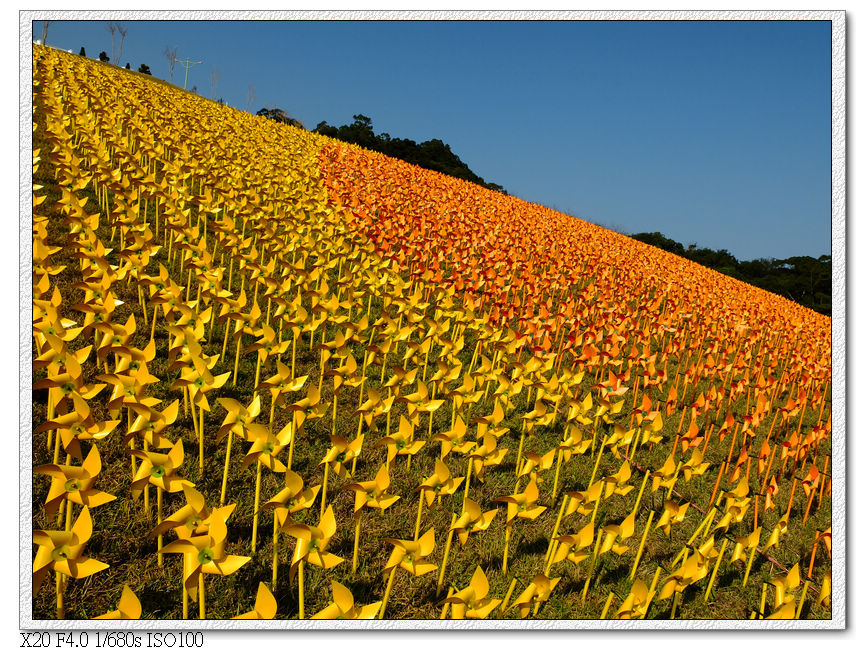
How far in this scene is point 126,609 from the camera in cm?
139

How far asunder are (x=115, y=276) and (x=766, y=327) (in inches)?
298

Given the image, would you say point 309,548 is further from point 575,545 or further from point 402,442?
point 575,545

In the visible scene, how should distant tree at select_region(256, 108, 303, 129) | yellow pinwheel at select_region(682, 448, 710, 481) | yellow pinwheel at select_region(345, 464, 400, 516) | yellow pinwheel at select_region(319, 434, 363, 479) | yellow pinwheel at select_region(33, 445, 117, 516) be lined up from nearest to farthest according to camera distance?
yellow pinwheel at select_region(33, 445, 117, 516) < yellow pinwheel at select_region(345, 464, 400, 516) < yellow pinwheel at select_region(319, 434, 363, 479) < yellow pinwheel at select_region(682, 448, 710, 481) < distant tree at select_region(256, 108, 303, 129)

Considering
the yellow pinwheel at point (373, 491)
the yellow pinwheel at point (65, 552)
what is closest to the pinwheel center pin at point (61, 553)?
the yellow pinwheel at point (65, 552)

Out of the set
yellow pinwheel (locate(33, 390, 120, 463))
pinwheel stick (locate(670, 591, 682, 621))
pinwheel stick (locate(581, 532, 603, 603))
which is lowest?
pinwheel stick (locate(670, 591, 682, 621))

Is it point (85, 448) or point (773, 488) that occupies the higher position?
point (85, 448)

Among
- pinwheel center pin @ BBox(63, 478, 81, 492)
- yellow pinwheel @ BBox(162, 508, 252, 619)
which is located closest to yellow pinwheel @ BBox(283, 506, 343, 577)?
yellow pinwheel @ BBox(162, 508, 252, 619)

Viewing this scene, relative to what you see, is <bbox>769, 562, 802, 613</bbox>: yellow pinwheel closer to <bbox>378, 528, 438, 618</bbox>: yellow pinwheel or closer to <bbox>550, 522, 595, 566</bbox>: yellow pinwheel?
<bbox>550, 522, 595, 566</bbox>: yellow pinwheel

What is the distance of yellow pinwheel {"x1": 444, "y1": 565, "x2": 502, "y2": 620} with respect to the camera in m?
1.49

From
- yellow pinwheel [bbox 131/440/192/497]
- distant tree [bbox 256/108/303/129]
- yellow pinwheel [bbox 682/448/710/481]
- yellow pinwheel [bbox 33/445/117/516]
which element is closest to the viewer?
yellow pinwheel [bbox 33/445/117/516]

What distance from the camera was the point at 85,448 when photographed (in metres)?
2.10

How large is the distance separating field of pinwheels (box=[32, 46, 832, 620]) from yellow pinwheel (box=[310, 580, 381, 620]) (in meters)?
0.03

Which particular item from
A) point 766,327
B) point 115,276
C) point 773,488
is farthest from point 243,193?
point 766,327

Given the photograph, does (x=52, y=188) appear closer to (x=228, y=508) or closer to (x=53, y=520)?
(x=53, y=520)
